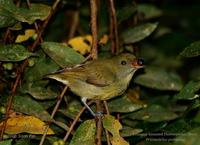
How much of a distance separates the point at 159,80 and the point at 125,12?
2.39ft

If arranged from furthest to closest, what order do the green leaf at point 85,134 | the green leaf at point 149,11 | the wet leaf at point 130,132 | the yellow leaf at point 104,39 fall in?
the green leaf at point 149,11 → the yellow leaf at point 104,39 → the wet leaf at point 130,132 → the green leaf at point 85,134

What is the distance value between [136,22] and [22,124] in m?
2.07

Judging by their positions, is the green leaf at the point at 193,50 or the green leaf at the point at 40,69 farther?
the green leaf at the point at 40,69

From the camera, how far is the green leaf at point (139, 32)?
5277 mm

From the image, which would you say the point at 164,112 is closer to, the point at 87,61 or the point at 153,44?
the point at 87,61

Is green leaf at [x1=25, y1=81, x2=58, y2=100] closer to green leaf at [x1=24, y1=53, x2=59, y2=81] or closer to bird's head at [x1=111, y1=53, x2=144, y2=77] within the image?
green leaf at [x1=24, y1=53, x2=59, y2=81]

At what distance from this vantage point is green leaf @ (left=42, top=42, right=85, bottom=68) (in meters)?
4.62

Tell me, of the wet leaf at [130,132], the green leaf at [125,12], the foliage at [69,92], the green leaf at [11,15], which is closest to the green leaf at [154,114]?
the foliage at [69,92]

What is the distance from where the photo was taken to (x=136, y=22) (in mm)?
5785

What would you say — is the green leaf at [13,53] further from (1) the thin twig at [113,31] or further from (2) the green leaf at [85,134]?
(1) the thin twig at [113,31]

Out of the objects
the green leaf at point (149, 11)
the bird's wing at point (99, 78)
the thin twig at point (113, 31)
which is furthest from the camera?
the green leaf at point (149, 11)

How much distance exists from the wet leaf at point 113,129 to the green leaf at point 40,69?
88cm

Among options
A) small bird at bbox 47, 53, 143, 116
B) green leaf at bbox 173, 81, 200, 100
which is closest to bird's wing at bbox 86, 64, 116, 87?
small bird at bbox 47, 53, 143, 116

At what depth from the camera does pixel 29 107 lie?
4387 millimetres
